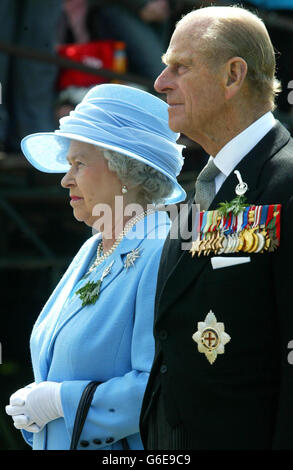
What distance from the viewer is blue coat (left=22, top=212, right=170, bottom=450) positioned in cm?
286

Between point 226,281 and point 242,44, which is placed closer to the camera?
point 226,281

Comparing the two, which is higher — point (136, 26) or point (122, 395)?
point (136, 26)

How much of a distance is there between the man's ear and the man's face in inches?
0.8

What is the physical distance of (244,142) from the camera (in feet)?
8.16

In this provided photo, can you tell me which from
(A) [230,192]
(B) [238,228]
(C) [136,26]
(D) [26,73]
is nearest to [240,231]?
(B) [238,228]

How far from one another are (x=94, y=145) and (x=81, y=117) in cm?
11

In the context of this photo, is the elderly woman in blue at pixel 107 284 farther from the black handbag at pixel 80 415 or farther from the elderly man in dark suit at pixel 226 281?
the elderly man in dark suit at pixel 226 281

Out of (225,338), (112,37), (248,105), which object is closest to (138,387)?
(225,338)

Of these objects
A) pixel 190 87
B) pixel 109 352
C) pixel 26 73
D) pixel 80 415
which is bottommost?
pixel 80 415

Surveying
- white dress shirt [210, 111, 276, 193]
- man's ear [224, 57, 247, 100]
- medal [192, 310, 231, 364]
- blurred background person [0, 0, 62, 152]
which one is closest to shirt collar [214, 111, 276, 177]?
white dress shirt [210, 111, 276, 193]

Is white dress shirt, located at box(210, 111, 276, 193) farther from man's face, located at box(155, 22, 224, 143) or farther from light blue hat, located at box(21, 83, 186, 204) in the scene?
light blue hat, located at box(21, 83, 186, 204)

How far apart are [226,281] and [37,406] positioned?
925 millimetres

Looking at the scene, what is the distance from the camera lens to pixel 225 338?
2.33 metres

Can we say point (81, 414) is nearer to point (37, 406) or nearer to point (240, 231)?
point (37, 406)
